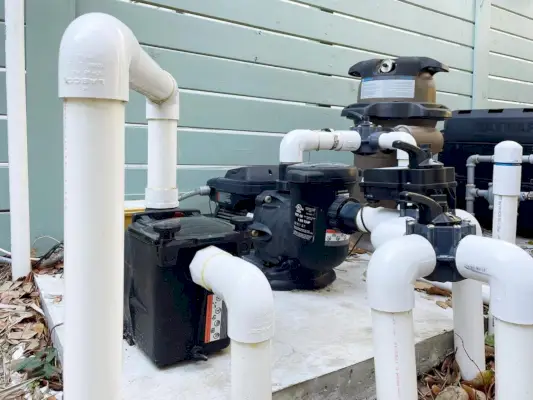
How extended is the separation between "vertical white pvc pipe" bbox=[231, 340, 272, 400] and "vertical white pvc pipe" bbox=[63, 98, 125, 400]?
218 millimetres

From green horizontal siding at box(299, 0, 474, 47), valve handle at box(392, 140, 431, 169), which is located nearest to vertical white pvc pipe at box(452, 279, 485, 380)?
valve handle at box(392, 140, 431, 169)

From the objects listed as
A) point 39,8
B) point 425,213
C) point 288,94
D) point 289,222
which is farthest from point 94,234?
point 288,94

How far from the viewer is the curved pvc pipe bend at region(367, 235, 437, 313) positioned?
96 centimetres

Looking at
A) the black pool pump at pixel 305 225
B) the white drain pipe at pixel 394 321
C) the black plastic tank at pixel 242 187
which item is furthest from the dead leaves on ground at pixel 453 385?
the black plastic tank at pixel 242 187

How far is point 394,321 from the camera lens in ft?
3.14

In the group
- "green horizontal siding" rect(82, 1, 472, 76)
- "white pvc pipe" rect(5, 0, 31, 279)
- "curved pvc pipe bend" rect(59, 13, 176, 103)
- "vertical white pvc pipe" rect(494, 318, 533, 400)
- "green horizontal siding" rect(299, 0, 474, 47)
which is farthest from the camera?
"green horizontal siding" rect(299, 0, 474, 47)

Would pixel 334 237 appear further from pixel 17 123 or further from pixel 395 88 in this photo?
pixel 17 123

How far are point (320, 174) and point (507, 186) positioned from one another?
567mm

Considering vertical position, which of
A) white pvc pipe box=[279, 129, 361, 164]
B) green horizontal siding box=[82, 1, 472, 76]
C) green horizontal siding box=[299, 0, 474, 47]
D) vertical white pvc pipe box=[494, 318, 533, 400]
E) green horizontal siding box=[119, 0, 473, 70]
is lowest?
vertical white pvc pipe box=[494, 318, 533, 400]

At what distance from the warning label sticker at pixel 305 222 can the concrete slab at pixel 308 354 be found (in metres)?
0.23

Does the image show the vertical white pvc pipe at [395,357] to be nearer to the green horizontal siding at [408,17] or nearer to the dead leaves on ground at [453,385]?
the dead leaves on ground at [453,385]

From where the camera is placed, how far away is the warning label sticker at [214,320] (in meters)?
1.22

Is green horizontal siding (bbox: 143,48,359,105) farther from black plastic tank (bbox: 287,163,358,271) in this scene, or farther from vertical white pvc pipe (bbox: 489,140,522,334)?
vertical white pvc pipe (bbox: 489,140,522,334)

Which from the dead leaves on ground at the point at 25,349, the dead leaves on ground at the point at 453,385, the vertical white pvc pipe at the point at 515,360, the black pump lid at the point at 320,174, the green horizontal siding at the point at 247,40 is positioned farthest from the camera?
the green horizontal siding at the point at 247,40
